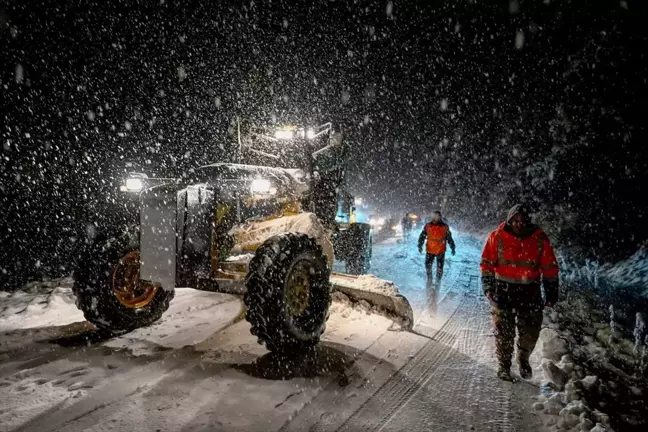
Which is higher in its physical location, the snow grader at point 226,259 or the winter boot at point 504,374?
the snow grader at point 226,259

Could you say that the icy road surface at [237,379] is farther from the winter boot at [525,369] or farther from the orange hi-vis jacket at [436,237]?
the orange hi-vis jacket at [436,237]

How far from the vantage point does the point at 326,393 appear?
3430mm

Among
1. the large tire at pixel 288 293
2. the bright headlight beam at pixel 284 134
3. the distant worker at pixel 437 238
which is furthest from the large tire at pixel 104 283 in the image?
the distant worker at pixel 437 238

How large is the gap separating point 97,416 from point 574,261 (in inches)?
694

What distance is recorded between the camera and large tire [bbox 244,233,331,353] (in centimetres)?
373

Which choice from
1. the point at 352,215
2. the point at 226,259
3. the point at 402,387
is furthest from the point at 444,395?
the point at 352,215

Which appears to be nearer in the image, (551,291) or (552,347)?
(551,291)

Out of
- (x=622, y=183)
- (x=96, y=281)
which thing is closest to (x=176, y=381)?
(x=96, y=281)

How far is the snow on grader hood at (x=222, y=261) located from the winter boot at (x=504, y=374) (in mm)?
1424

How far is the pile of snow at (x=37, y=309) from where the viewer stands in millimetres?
5148

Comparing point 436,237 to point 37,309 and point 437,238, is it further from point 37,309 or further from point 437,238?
point 37,309

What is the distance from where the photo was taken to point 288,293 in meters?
4.11

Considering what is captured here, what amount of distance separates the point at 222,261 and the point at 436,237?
17.3 ft

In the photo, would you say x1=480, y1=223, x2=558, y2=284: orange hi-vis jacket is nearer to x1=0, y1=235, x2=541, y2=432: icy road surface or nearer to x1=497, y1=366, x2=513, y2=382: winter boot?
x1=497, y1=366, x2=513, y2=382: winter boot
